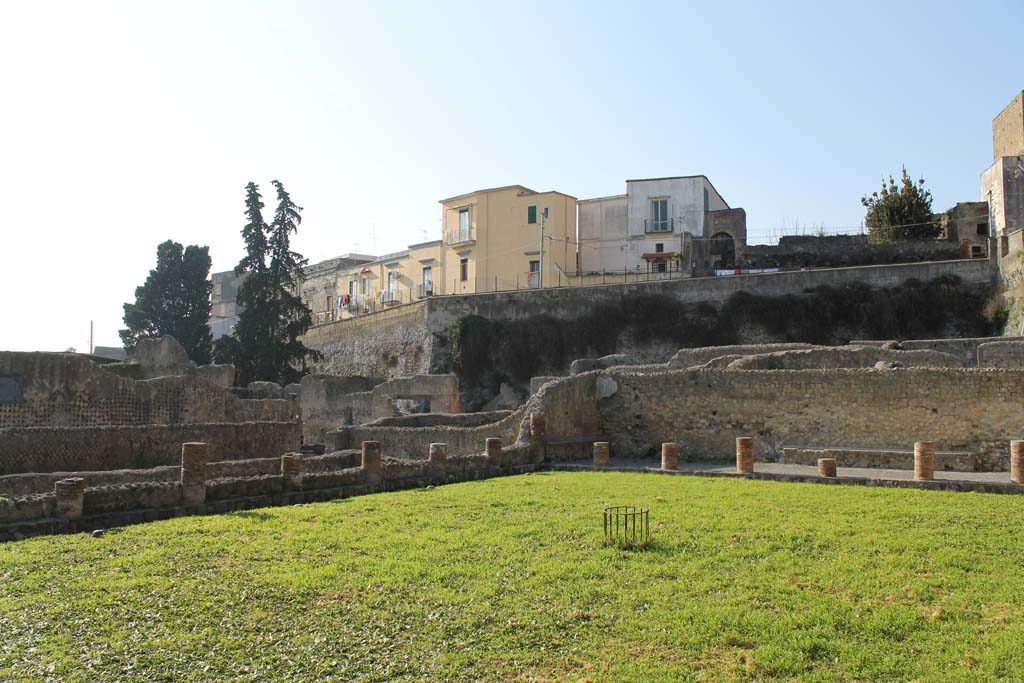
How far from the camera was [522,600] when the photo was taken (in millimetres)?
6977

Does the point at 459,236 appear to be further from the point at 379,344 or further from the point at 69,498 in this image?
the point at 69,498

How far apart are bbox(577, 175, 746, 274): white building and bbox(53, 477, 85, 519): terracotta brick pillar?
3491 centimetres

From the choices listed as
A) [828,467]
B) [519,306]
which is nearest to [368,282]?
[519,306]

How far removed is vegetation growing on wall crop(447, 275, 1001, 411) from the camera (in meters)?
29.7


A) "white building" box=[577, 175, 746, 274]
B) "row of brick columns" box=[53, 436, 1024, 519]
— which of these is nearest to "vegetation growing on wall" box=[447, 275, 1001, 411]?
"white building" box=[577, 175, 746, 274]

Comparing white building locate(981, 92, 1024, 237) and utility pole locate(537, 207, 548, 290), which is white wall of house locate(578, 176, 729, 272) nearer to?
utility pole locate(537, 207, 548, 290)

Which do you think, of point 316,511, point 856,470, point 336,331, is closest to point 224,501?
point 316,511

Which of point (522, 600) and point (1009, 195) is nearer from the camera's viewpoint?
point (522, 600)

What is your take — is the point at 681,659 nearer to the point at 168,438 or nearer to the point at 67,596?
the point at 67,596

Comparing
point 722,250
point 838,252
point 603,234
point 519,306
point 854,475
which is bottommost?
point 854,475

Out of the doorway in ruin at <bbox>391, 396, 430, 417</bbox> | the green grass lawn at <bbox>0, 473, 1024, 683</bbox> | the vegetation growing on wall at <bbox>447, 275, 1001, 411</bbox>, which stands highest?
the vegetation growing on wall at <bbox>447, 275, 1001, 411</bbox>

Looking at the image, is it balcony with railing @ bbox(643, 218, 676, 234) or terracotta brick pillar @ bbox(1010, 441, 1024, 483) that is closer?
terracotta brick pillar @ bbox(1010, 441, 1024, 483)

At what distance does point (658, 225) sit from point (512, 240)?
782 cm

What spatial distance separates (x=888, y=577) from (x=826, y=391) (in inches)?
451
